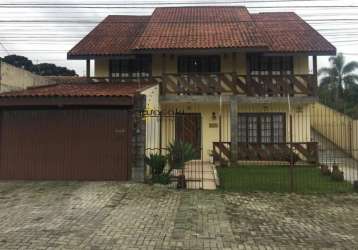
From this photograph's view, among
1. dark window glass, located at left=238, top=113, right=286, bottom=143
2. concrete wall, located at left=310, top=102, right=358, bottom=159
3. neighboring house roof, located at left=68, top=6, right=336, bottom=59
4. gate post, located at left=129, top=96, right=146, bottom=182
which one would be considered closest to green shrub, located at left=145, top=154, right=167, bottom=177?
gate post, located at left=129, top=96, right=146, bottom=182

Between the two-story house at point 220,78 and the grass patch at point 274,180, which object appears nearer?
the grass patch at point 274,180

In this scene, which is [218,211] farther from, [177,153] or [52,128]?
[52,128]

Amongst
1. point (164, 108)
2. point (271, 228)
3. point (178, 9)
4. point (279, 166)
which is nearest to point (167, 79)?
point (164, 108)

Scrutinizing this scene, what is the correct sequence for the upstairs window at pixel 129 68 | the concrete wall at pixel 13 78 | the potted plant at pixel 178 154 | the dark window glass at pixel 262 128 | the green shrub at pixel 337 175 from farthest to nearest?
1. the upstairs window at pixel 129 68
2. the dark window glass at pixel 262 128
3. the concrete wall at pixel 13 78
4. the green shrub at pixel 337 175
5. the potted plant at pixel 178 154

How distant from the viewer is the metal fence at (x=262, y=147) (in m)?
13.9

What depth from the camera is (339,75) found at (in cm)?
4047

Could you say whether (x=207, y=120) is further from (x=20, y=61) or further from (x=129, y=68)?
(x=20, y=61)

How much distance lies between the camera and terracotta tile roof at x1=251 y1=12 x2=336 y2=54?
18.1 m

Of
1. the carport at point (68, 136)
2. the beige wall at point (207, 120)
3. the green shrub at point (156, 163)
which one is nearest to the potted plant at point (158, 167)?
the green shrub at point (156, 163)

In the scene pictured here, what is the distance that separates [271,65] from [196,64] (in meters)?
3.40

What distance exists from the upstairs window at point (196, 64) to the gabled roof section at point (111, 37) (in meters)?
2.47

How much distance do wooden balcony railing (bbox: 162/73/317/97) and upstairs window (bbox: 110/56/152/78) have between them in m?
1.73

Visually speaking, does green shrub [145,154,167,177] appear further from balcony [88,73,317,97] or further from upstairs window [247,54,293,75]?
upstairs window [247,54,293,75]

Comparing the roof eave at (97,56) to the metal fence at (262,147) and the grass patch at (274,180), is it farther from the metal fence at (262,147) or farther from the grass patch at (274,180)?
the grass patch at (274,180)
